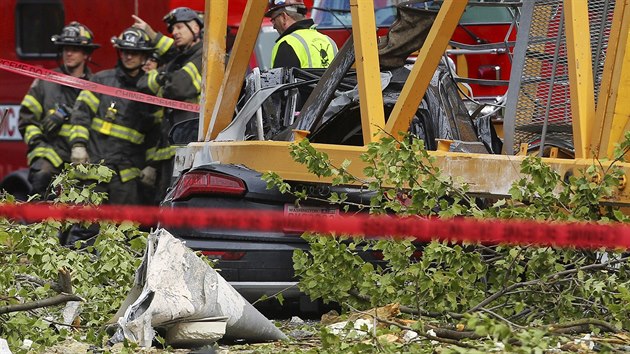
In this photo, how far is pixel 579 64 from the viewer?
20.7 ft

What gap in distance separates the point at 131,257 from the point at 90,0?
866 centimetres

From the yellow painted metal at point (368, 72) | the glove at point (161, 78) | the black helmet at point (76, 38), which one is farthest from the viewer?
the black helmet at point (76, 38)

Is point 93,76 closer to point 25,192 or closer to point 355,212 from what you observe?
point 25,192

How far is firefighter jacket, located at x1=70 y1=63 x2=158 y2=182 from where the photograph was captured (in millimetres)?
12969

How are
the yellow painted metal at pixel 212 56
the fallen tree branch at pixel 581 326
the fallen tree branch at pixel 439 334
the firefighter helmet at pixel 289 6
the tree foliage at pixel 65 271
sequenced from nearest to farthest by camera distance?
the fallen tree branch at pixel 439 334, the fallen tree branch at pixel 581 326, the tree foliage at pixel 65 271, the yellow painted metal at pixel 212 56, the firefighter helmet at pixel 289 6

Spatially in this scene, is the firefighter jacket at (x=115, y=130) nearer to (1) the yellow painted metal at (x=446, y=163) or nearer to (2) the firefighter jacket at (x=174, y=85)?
(2) the firefighter jacket at (x=174, y=85)

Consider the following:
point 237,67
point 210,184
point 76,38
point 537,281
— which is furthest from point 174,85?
point 537,281

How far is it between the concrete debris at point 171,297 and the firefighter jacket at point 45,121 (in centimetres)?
726

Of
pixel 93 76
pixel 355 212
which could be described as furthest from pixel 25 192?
pixel 355 212

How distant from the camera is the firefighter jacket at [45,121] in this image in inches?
530

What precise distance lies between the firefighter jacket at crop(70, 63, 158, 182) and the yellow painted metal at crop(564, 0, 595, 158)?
23.3 feet

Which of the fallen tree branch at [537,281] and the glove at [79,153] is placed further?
the glove at [79,153]

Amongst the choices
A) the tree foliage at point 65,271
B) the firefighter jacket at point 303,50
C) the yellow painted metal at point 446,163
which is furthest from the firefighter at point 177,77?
the tree foliage at point 65,271

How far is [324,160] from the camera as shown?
6836 mm
